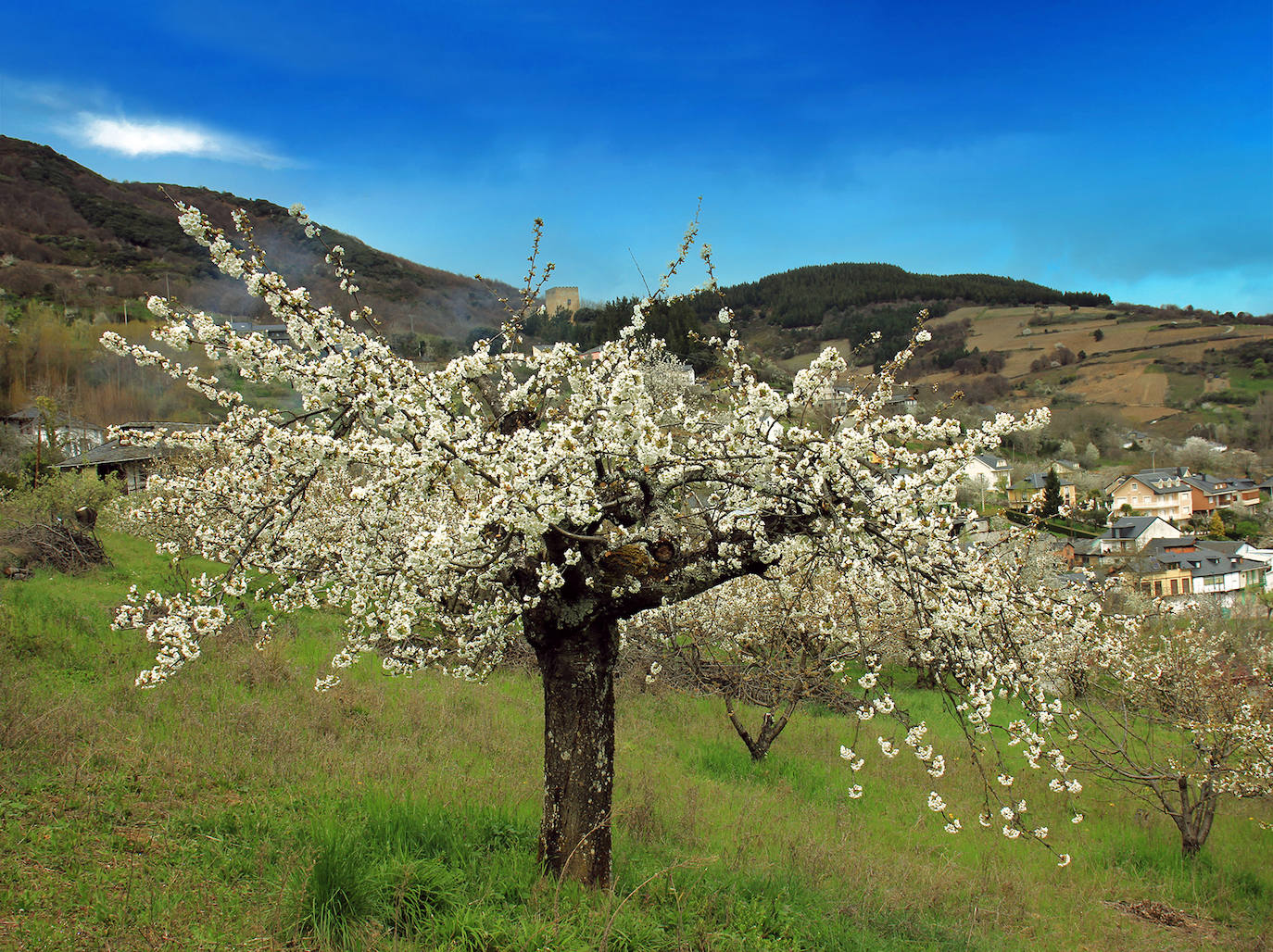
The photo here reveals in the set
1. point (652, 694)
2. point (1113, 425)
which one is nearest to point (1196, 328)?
point (1113, 425)

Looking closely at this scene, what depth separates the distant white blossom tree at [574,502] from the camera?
4340 mm

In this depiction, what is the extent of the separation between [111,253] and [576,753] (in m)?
111

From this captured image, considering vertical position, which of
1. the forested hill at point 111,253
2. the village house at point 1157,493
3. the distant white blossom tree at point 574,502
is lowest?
the distant white blossom tree at point 574,502

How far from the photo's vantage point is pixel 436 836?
18.0 ft

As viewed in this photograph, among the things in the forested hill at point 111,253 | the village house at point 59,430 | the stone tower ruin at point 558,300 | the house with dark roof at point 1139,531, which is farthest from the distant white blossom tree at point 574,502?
the house with dark roof at point 1139,531

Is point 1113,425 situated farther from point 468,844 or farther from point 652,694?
point 468,844

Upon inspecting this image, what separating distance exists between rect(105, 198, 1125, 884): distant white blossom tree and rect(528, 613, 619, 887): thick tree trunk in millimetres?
14

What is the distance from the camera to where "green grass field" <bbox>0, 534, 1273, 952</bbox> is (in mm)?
4336

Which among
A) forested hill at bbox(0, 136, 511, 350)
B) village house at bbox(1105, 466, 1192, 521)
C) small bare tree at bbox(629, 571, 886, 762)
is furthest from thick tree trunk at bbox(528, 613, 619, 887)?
village house at bbox(1105, 466, 1192, 521)

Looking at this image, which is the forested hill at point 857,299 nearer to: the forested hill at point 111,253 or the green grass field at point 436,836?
the forested hill at point 111,253

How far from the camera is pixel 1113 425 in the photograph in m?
79.8

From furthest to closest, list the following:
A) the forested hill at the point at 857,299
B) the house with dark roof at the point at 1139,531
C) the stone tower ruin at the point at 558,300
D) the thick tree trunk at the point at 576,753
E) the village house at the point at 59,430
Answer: the forested hill at the point at 857,299
the house with dark roof at the point at 1139,531
the village house at the point at 59,430
the stone tower ruin at the point at 558,300
the thick tree trunk at the point at 576,753

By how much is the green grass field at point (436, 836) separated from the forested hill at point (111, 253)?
35358 millimetres

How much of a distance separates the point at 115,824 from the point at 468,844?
8.70 feet
